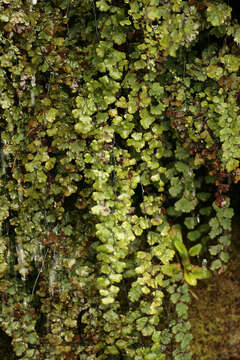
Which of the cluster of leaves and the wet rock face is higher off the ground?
the cluster of leaves

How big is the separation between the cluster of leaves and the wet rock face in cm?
36

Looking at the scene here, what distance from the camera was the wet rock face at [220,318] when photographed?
2.01 m

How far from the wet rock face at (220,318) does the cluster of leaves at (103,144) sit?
361mm

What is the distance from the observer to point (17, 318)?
169 cm

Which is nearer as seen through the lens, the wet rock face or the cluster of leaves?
the cluster of leaves

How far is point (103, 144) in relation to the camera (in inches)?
54.7

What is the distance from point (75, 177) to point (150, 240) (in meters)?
0.40

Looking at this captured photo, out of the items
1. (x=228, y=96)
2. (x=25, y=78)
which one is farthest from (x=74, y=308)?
(x=228, y=96)

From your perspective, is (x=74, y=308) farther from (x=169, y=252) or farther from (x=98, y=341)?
(x=169, y=252)

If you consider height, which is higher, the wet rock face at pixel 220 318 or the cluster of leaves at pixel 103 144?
the cluster of leaves at pixel 103 144

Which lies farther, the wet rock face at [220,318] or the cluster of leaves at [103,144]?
the wet rock face at [220,318]

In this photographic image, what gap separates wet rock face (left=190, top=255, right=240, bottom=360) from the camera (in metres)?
2.01

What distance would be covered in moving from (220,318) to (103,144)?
4.13 ft

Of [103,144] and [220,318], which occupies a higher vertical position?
[103,144]
